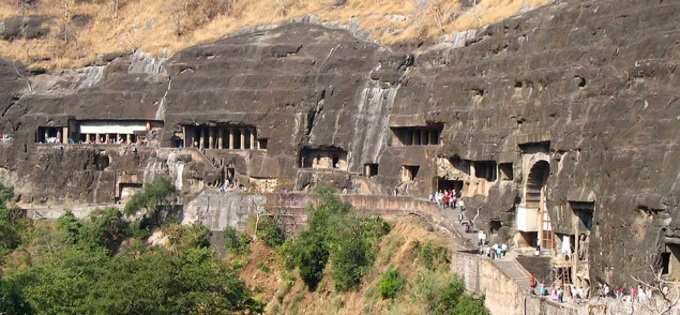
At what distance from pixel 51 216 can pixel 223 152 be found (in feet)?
35.5

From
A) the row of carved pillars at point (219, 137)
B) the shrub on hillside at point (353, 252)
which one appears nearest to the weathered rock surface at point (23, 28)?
the row of carved pillars at point (219, 137)

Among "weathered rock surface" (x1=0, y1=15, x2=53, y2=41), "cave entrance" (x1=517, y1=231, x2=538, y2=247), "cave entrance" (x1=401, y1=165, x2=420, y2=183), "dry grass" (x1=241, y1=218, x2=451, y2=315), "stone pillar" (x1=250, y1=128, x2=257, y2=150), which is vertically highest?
"weathered rock surface" (x1=0, y1=15, x2=53, y2=41)

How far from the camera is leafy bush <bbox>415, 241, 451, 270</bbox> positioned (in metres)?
55.8

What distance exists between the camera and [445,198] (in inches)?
2520

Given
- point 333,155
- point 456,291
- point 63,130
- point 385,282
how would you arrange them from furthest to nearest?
point 63,130
point 333,155
point 385,282
point 456,291

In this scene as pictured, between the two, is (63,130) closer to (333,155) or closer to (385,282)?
(333,155)

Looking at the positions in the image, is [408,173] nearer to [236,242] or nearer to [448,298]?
[236,242]

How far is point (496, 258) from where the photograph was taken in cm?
5341

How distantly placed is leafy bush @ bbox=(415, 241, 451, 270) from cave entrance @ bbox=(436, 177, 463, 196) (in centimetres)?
985

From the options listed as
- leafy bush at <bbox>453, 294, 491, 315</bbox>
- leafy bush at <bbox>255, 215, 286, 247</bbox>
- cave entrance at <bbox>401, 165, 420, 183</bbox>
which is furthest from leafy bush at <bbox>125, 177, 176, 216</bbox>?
leafy bush at <bbox>453, 294, 491, 315</bbox>

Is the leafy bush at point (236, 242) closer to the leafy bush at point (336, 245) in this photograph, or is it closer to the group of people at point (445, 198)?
the leafy bush at point (336, 245)

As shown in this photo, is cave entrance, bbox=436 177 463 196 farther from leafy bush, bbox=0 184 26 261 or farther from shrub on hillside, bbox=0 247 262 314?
leafy bush, bbox=0 184 26 261

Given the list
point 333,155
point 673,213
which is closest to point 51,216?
point 333,155

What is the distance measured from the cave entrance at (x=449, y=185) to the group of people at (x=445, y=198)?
29 centimetres
